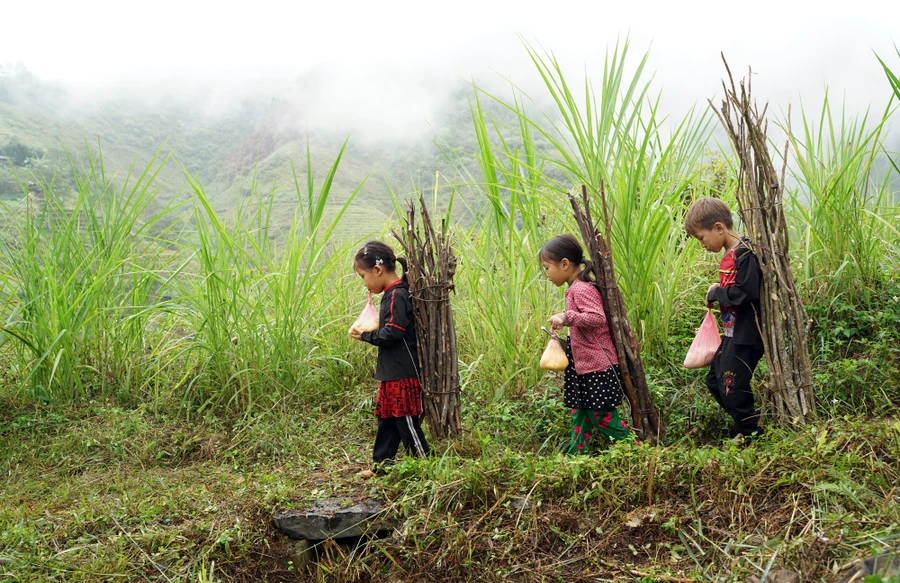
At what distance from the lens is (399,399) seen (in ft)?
11.7

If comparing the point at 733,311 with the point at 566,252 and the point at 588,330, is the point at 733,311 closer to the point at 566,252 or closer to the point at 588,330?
the point at 588,330

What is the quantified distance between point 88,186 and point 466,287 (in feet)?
9.77

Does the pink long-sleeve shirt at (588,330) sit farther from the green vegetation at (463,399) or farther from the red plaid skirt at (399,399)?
the red plaid skirt at (399,399)

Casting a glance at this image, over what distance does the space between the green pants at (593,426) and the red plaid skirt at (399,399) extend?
0.82 m

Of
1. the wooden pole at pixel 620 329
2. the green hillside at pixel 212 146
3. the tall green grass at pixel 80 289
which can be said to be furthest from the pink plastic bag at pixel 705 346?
the tall green grass at pixel 80 289

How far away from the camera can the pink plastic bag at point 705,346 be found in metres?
3.45

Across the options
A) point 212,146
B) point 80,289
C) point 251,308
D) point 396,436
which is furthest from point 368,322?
point 212,146

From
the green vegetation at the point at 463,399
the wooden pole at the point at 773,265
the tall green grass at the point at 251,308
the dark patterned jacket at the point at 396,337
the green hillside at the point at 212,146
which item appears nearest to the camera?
the green vegetation at the point at 463,399

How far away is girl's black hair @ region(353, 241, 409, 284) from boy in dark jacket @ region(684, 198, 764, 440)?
153 centimetres

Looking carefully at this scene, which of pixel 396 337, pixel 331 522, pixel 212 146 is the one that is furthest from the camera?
pixel 212 146

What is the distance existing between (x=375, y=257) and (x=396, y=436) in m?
0.96

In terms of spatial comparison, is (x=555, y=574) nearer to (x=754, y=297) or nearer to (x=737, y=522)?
(x=737, y=522)

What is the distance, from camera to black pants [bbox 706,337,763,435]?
3.37m

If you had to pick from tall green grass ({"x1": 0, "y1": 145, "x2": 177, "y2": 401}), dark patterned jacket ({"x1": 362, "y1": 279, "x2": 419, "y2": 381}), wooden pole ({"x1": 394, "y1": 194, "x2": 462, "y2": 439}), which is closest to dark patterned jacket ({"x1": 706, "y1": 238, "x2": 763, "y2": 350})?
wooden pole ({"x1": 394, "y1": 194, "x2": 462, "y2": 439})
